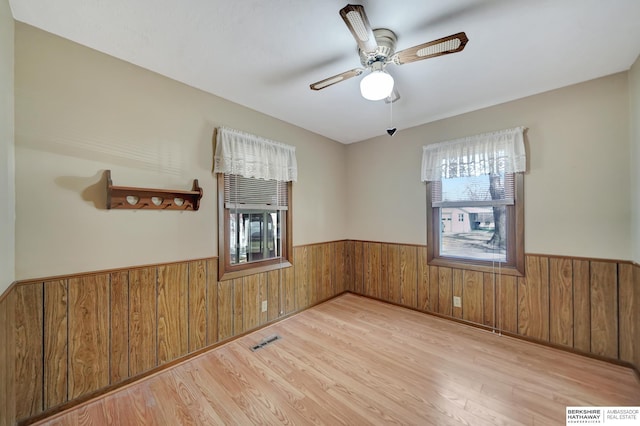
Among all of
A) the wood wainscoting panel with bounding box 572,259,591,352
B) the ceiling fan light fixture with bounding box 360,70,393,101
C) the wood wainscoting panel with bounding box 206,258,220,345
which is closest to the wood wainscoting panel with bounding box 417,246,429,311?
the wood wainscoting panel with bounding box 572,259,591,352

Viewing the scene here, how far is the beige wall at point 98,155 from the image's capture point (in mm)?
1574

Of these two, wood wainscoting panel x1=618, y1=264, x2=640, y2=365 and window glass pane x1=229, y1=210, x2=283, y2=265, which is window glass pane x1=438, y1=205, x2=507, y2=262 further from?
window glass pane x1=229, y1=210, x2=283, y2=265

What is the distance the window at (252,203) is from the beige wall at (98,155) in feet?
0.47

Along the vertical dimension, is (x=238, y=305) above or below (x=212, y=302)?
below

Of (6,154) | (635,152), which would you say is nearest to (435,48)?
(635,152)

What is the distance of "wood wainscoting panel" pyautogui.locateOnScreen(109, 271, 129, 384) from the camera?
6.07 ft

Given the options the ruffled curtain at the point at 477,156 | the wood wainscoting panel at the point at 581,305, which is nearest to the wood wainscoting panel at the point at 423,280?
the ruffled curtain at the point at 477,156

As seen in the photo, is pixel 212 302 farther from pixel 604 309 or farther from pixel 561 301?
pixel 604 309

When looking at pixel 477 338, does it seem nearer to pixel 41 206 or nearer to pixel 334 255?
pixel 334 255

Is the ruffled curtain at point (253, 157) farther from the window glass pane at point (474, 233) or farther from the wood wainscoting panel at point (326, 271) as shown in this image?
the window glass pane at point (474, 233)

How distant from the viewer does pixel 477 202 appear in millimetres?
2848

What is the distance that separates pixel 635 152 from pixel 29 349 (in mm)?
4668

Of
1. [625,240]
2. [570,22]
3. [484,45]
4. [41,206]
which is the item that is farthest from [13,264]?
[625,240]

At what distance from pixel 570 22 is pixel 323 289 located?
11.5ft
